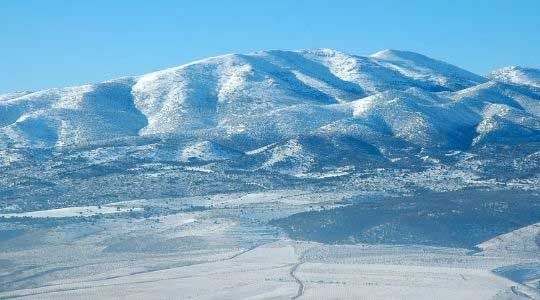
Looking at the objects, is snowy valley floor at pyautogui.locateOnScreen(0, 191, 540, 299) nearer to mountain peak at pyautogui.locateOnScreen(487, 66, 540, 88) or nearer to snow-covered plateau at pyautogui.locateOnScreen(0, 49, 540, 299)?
snow-covered plateau at pyautogui.locateOnScreen(0, 49, 540, 299)

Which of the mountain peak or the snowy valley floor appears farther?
the mountain peak

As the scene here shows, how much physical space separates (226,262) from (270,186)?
3242cm

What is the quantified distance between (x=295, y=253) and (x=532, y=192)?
97.3 ft

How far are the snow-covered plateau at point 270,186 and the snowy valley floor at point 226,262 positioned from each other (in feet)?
0.49

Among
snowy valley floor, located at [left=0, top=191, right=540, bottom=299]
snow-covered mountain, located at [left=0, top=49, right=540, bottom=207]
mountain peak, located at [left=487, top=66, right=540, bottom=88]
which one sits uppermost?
mountain peak, located at [left=487, top=66, right=540, bottom=88]

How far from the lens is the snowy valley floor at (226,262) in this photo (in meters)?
36.6

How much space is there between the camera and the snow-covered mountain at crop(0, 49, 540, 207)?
8856 centimetres

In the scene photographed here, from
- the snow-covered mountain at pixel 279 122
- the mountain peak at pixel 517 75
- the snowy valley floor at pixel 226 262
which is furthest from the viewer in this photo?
the mountain peak at pixel 517 75

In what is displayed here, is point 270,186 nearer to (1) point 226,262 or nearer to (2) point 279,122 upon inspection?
(1) point 226,262

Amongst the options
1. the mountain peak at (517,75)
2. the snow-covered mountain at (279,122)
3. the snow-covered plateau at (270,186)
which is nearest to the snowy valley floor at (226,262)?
the snow-covered plateau at (270,186)

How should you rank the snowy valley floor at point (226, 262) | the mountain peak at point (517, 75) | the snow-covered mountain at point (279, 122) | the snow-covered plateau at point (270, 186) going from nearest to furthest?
the snowy valley floor at point (226, 262), the snow-covered plateau at point (270, 186), the snow-covered mountain at point (279, 122), the mountain peak at point (517, 75)

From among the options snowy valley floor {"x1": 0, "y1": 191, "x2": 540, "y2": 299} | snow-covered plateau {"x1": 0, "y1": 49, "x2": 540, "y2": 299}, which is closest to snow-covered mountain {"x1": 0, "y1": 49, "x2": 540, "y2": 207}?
snow-covered plateau {"x1": 0, "y1": 49, "x2": 540, "y2": 299}

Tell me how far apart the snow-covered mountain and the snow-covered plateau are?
373mm

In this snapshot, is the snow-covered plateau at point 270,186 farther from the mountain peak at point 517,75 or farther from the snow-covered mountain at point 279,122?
the mountain peak at point 517,75
